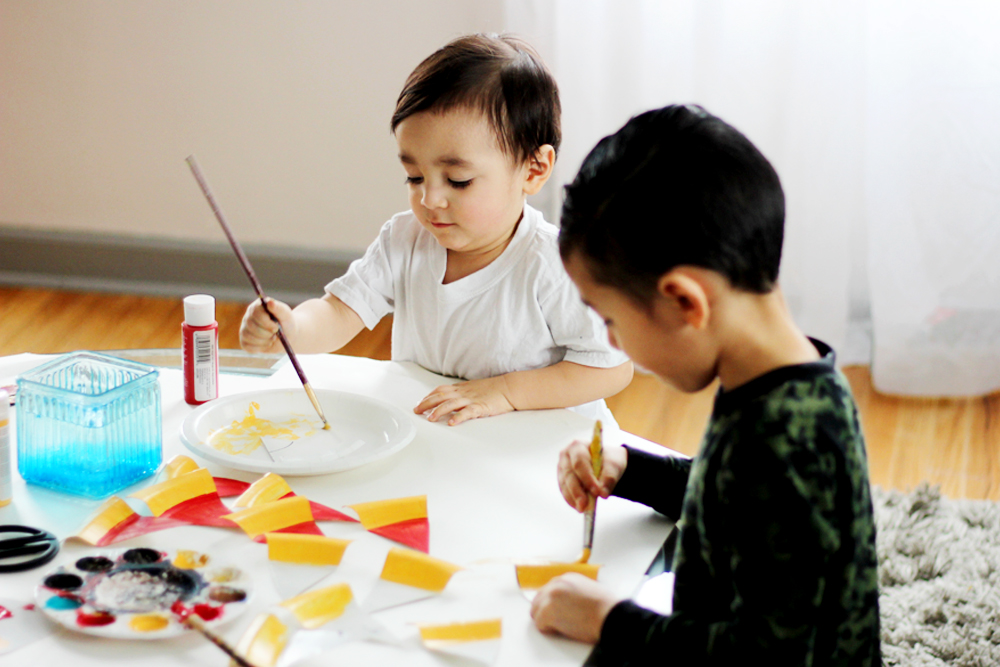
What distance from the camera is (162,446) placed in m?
1.03

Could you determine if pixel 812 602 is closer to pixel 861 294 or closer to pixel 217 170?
pixel 861 294

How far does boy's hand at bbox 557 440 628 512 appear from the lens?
2.99 feet

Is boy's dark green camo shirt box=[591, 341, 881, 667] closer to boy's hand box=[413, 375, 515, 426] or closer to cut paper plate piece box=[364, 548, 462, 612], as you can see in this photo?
cut paper plate piece box=[364, 548, 462, 612]

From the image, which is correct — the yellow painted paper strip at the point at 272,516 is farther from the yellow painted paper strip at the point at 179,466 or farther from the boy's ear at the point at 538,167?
the boy's ear at the point at 538,167

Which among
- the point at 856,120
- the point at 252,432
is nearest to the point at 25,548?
the point at 252,432

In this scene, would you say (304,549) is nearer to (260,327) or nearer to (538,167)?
(260,327)

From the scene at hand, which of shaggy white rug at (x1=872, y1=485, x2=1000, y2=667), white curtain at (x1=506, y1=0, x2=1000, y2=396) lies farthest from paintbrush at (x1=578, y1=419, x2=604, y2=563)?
white curtain at (x1=506, y1=0, x2=1000, y2=396)

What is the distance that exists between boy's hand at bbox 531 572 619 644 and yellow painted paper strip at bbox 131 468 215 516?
13.9 inches

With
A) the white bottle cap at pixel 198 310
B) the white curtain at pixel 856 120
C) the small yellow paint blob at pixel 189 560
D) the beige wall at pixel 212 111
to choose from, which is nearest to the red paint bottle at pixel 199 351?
the white bottle cap at pixel 198 310

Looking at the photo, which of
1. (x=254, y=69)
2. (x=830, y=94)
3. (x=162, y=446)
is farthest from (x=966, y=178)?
(x=162, y=446)

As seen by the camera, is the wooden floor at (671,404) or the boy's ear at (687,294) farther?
the wooden floor at (671,404)

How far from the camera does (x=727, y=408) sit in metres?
0.71

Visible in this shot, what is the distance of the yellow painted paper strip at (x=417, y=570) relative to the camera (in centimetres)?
81

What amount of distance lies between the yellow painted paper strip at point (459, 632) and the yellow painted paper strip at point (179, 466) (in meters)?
0.35
